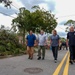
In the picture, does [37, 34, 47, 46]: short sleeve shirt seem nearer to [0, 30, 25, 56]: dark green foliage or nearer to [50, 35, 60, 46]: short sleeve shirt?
[50, 35, 60, 46]: short sleeve shirt

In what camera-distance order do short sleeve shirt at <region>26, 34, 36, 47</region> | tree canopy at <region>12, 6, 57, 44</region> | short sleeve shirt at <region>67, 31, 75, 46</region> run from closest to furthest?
short sleeve shirt at <region>67, 31, 75, 46</region> → short sleeve shirt at <region>26, 34, 36, 47</region> → tree canopy at <region>12, 6, 57, 44</region>

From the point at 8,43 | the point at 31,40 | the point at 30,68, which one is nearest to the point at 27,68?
the point at 30,68

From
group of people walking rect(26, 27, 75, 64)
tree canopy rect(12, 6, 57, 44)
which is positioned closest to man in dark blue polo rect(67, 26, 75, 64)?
group of people walking rect(26, 27, 75, 64)

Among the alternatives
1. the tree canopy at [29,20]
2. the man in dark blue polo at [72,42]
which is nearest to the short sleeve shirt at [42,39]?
the man in dark blue polo at [72,42]

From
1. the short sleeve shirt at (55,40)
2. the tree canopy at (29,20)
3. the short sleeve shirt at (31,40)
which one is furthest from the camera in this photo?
the tree canopy at (29,20)

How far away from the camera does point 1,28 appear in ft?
71.2

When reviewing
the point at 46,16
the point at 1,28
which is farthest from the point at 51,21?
the point at 1,28

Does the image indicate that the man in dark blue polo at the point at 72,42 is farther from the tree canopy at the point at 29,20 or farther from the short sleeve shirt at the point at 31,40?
the tree canopy at the point at 29,20

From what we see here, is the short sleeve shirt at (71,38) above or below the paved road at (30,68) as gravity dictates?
above

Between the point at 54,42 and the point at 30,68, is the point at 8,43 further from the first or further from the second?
the point at 30,68

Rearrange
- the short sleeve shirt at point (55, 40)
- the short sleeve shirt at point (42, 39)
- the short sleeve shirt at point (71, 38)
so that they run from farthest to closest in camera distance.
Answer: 1. the short sleeve shirt at point (42, 39)
2. the short sleeve shirt at point (55, 40)
3. the short sleeve shirt at point (71, 38)

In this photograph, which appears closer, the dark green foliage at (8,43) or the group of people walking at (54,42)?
the group of people walking at (54,42)

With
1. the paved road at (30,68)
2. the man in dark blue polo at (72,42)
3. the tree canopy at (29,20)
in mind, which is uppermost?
the tree canopy at (29,20)

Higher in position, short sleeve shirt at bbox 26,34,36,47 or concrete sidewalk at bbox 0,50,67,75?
short sleeve shirt at bbox 26,34,36,47
